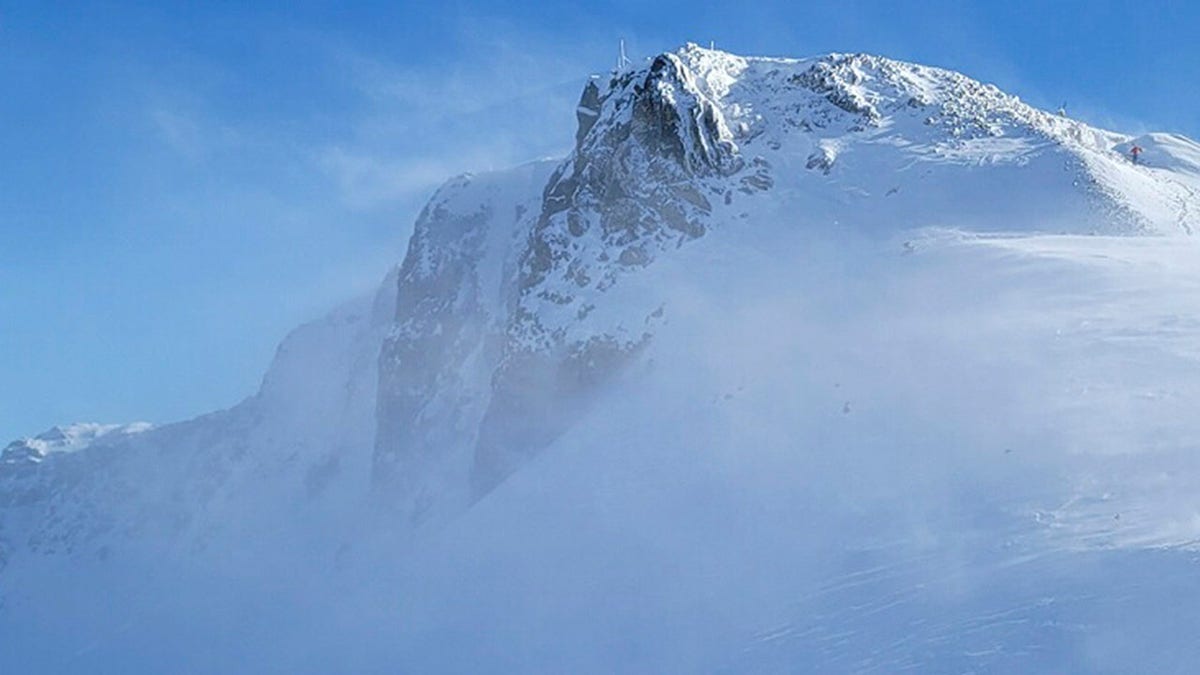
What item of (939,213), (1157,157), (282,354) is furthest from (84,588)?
(1157,157)

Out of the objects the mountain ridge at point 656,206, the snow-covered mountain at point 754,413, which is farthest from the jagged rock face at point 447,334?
the snow-covered mountain at point 754,413

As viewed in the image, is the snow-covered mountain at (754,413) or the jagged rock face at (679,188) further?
the jagged rock face at (679,188)

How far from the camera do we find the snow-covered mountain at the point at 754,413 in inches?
839

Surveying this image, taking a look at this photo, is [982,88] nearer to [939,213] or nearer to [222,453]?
[939,213]

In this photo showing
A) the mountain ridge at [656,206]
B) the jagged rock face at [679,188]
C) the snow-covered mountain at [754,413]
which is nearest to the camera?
the snow-covered mountain at [754,413]

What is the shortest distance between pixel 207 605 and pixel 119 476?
44.9m

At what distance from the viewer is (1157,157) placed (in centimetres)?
6444

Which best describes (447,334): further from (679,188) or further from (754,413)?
(754,413)

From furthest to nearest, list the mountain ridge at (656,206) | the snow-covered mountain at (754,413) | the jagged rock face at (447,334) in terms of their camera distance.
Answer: the jagged rock face at (447,334) < the mountain ridge at (656,206) < the snow-covered mountain at (754,413)

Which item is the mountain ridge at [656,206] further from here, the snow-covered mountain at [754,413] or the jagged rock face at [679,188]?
the snow-covered mountain at [754,413]

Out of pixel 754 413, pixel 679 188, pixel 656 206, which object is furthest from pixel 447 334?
Answer: pixel 754 413

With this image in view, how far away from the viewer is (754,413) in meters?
35.2

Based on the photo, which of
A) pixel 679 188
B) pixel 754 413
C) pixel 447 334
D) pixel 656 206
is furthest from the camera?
pixel 447 334

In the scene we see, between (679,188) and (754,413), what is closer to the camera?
(754,413)
